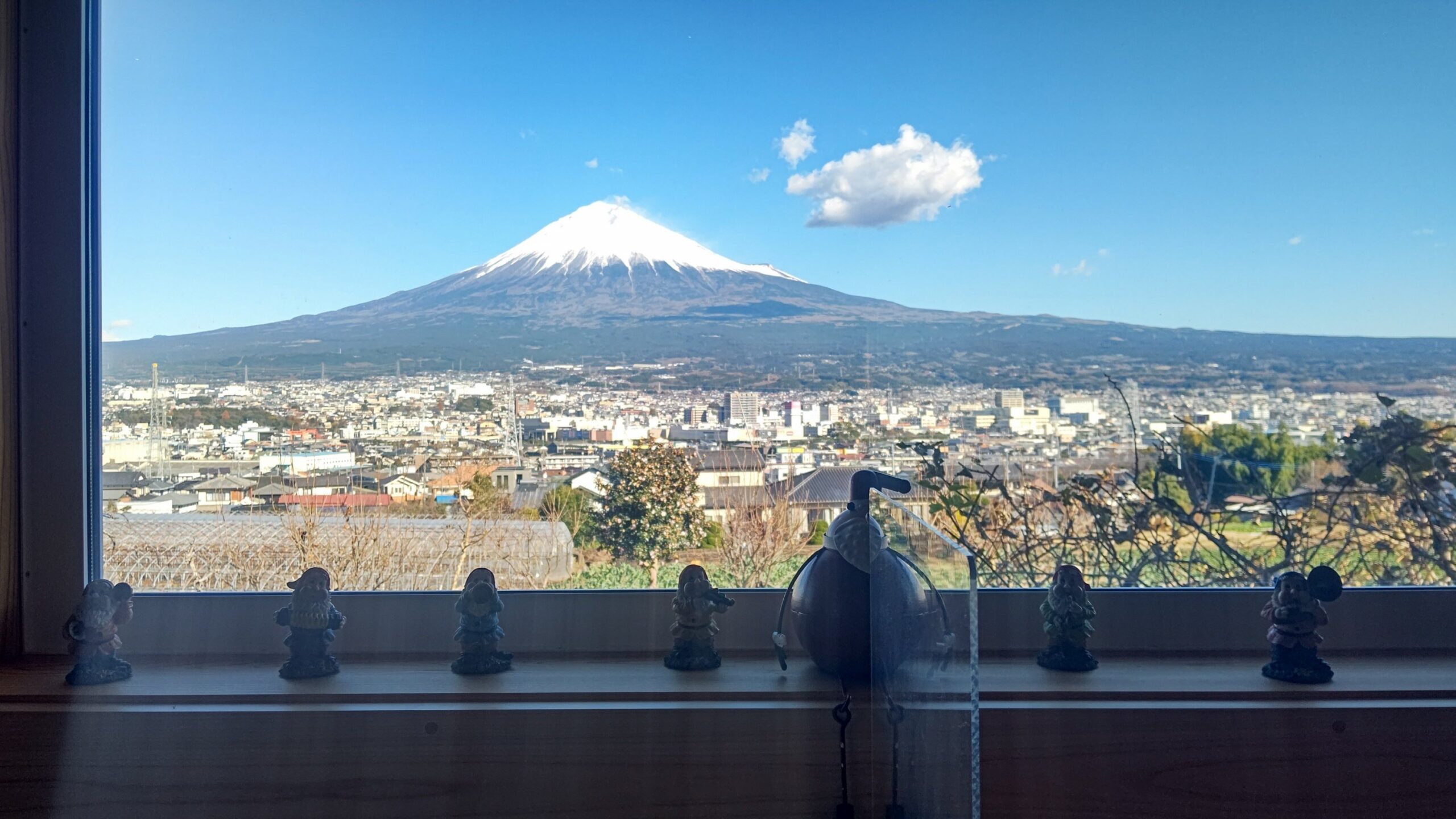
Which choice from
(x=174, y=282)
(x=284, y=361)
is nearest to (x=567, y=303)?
(x=284, y=361)

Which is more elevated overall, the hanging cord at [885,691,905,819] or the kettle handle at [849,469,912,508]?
the kettle handle at [849,469,912,508]

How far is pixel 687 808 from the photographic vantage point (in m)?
1.00

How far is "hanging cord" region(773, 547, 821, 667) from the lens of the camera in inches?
43.8

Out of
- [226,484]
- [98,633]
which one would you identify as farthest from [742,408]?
[98,633]

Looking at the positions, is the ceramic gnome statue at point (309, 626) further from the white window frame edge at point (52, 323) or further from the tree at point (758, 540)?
the tree at point (758, 540)

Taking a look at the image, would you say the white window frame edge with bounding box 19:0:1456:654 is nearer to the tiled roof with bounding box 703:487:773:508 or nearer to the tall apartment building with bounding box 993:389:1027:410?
the tiled roof with bounding box 703:487:773:508

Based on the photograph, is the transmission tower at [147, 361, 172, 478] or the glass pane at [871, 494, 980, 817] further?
the transmission tower at [147, 361, 172, 478]

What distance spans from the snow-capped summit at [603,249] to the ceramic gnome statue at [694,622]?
465 millimetres

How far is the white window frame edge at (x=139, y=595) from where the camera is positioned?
1.16 meters

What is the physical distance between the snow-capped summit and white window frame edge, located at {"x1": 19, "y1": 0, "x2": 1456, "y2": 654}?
1.59ft

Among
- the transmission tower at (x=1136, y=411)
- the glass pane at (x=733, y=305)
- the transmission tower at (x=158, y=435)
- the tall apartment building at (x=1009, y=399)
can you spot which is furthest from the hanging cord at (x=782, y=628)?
the transmission tower at (x=158, y=435)

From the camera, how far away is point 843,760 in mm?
988

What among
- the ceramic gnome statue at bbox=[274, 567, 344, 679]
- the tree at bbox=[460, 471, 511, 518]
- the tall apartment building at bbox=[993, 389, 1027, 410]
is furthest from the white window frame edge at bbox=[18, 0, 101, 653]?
the tall apartment building at bbox=[993, 389, 1027, 410]

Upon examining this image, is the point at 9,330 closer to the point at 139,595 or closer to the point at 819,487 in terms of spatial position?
the point at 139,595
